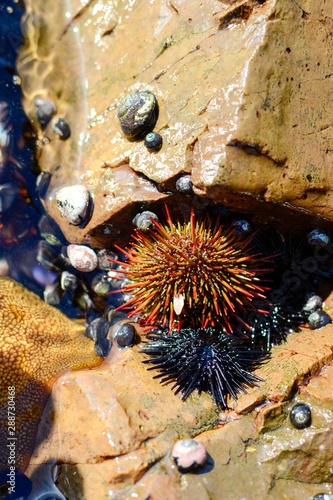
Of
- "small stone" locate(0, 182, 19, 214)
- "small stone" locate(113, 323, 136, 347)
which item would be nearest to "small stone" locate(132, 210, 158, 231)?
"small stone" locate(113, 323, 136, 347)

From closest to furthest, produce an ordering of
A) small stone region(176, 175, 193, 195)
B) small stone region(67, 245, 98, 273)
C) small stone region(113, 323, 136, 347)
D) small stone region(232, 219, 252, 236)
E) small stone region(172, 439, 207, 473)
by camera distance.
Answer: small stone region(172, 439, 207, 473) → small stone region(176, 175, 193, 195) → small stone region(232, 219, 252, 236) → small stone region(113, 323, 136, 347) → small stone region(67, 245, 98, 273)

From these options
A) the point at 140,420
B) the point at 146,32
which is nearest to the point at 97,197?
the point at 146,32

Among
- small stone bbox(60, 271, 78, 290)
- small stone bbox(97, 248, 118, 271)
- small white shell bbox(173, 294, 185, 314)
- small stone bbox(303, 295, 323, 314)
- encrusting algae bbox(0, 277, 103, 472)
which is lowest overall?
encrusting algae bbox(0, 277, 103, 472)

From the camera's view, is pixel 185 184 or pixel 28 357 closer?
pixel 185 184

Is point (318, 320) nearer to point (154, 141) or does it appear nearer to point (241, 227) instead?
point (241, 227)

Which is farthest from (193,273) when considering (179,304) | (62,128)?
(62,128)

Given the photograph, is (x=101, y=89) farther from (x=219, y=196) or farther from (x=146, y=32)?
(x=219, y=196)

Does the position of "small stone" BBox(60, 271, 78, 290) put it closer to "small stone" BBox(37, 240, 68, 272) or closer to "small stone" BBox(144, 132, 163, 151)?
"small stone" BBox(37, 240, 68, 272)
